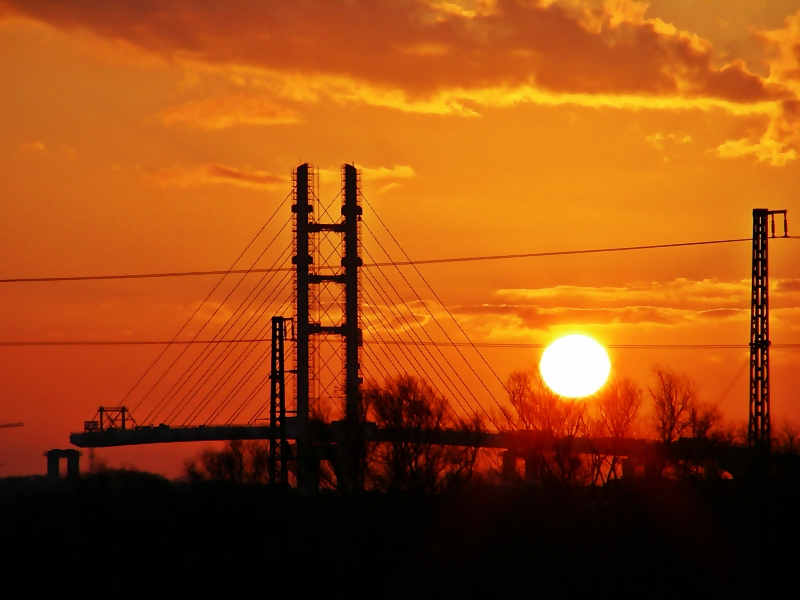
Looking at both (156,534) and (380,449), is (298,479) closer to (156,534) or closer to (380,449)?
(380,449)

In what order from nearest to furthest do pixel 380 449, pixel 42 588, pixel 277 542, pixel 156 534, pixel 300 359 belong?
pixel 42 588 → pixel 277 542 → pixel 156 534 → pixel 380 449 → pixel 300 359

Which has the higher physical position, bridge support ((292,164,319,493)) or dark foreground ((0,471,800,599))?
bridge support ((292,164,319,493))

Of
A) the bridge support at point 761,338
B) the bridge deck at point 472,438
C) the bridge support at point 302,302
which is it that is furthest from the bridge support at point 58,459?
the bridge support at point 761,338

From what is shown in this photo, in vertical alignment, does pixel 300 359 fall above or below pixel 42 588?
above

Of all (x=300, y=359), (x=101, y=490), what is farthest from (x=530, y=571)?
(x=101, y=490)

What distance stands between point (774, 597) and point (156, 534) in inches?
788

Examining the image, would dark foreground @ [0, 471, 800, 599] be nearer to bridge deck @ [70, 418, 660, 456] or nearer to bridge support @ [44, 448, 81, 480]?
bridge deck @ [70, 418, 660, 456]

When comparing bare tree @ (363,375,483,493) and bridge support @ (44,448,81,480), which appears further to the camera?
bridge support @ (44,448,81,480)

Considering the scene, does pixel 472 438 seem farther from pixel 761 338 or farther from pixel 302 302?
pixel 761 338

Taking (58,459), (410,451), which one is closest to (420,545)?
(410,451)

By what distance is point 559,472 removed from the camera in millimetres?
50094

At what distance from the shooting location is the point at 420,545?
35.7 meters

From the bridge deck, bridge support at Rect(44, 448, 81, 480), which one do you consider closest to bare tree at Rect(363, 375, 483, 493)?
the bridge deck

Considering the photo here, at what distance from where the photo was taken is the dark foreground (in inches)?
1191
